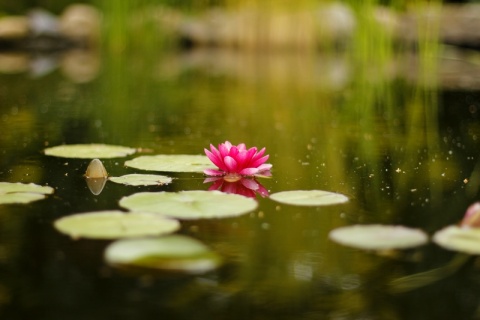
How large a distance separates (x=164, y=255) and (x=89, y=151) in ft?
3.09

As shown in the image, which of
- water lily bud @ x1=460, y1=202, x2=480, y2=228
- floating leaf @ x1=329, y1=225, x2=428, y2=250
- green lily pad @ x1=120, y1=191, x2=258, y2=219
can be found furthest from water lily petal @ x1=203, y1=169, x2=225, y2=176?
water lily bud @ x1=460, y1=202, x2=480, y2=228

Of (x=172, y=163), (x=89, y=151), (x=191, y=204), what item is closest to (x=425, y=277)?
(x=191, y=204)

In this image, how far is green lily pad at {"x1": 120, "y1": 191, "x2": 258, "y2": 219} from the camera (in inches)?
49.0

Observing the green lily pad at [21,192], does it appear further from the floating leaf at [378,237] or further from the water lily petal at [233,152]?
the floating leaf at [378,237]

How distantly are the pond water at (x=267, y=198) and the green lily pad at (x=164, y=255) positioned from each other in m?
0.02

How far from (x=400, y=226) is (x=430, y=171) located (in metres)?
0.54

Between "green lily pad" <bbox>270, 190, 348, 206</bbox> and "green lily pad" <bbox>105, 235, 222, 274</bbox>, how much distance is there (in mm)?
345

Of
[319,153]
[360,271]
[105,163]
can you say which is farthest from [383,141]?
[360,271]

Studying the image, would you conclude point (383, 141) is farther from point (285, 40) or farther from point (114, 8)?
point (285, 40)

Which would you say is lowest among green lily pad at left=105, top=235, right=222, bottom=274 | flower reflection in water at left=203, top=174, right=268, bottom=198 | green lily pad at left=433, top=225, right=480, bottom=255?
green lily pad at left=433, top=225, right=480, bottom=255

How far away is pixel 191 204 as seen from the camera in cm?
129

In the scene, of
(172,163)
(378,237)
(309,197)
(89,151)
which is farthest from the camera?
(89,151)

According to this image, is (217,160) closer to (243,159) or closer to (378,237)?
(243,159)

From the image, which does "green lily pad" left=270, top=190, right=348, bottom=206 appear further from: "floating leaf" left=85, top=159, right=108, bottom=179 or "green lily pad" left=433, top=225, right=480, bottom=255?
"floating leaf" left=85, top=159, right=108, bottom=179
